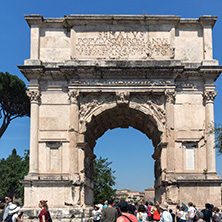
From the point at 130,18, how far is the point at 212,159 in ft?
25.0

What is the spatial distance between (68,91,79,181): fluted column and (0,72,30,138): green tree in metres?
12.0

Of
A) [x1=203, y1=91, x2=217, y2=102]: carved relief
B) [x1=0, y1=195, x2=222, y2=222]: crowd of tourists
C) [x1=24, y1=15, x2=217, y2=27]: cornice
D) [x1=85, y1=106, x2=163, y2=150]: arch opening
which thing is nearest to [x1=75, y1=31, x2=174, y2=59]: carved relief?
[x1=24, y1=15, x2=217, y2=27]: cornice

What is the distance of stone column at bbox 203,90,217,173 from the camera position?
19406 mm

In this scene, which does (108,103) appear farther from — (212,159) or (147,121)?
(212,159)

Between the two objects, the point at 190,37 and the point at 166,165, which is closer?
the point at 166,165

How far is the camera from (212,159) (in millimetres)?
19422

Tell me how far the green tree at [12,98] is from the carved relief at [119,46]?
11.6 meters

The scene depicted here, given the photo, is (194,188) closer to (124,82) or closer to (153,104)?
(153,104)

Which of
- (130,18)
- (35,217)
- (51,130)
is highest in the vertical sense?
(130,18)

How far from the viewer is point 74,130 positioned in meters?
19.7

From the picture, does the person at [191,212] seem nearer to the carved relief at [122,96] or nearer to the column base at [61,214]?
the column base at [61,214]

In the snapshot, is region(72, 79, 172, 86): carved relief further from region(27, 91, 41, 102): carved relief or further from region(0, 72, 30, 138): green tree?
region(0, 72, 30, 138): green tree

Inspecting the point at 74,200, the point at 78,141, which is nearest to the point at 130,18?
the point at 78,141

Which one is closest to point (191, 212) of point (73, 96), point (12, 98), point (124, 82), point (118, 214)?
point (118, 214)
